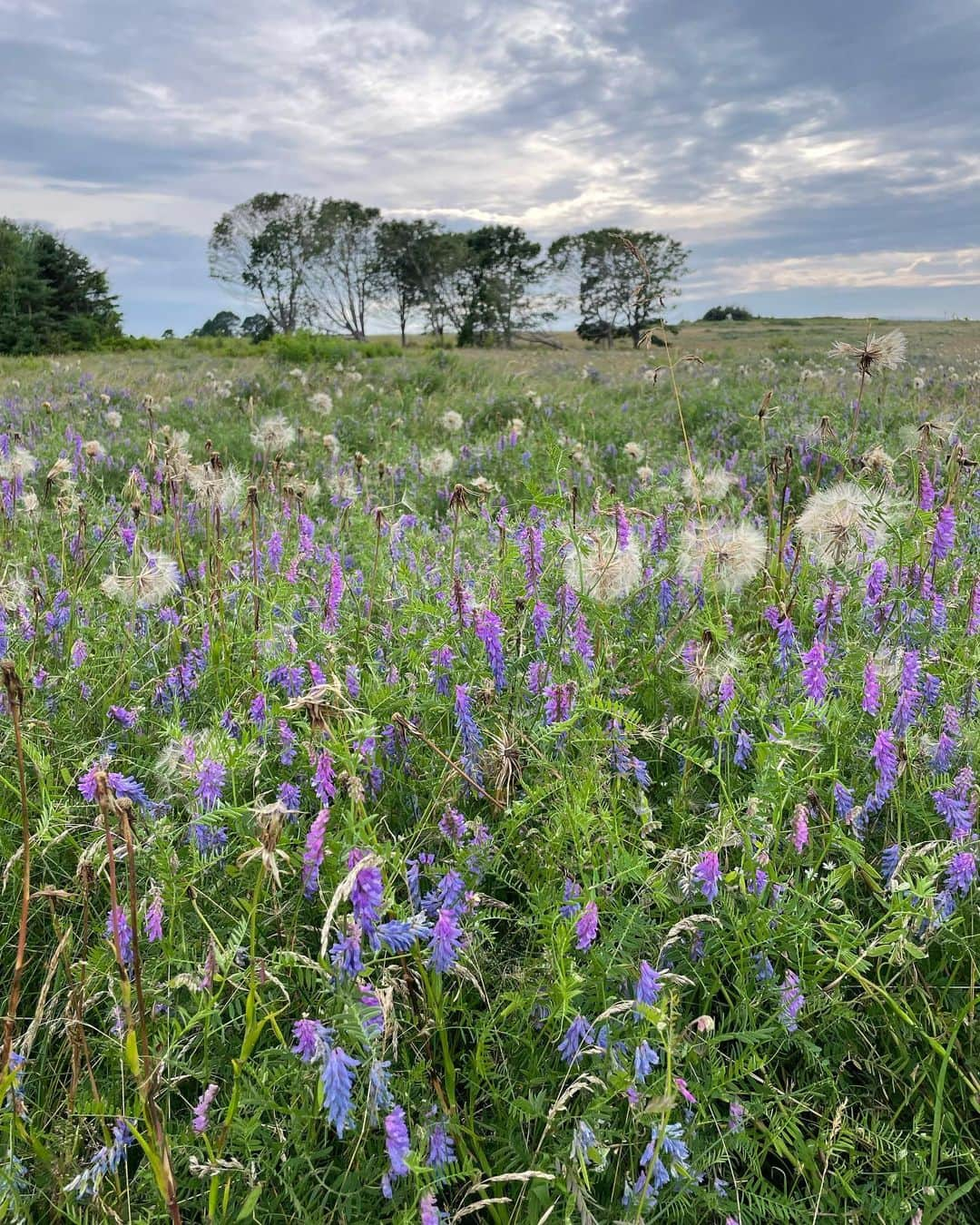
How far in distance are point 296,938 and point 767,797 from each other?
43.6 inches

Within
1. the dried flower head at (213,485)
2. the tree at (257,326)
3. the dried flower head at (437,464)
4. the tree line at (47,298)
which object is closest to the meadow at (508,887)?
the dried flower head at (213,485)

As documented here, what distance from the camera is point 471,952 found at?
1.81 m

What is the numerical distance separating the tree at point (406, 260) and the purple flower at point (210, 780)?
6527cm

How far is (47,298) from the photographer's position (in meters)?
44.3

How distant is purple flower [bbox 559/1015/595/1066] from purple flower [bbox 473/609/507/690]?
1.09 meters

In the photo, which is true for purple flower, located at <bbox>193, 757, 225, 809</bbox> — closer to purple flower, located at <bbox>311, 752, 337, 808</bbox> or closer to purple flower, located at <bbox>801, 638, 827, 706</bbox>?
purple flower, located at <bbox>311, 752, 337, 808</bbox>

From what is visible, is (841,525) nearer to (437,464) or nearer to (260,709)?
(260,709)

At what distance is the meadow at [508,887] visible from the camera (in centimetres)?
153

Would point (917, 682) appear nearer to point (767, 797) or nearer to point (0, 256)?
point (767, 797)

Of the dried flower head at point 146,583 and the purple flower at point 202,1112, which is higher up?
the dried flower head at point 146,583

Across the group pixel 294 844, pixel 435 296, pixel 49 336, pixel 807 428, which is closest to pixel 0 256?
pixel 49 336

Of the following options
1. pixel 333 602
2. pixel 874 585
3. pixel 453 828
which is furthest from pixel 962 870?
pixel 333 602

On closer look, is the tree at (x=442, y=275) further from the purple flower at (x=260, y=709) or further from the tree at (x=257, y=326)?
the purple flower at (x=260, y=709)

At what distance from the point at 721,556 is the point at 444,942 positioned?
194cm
